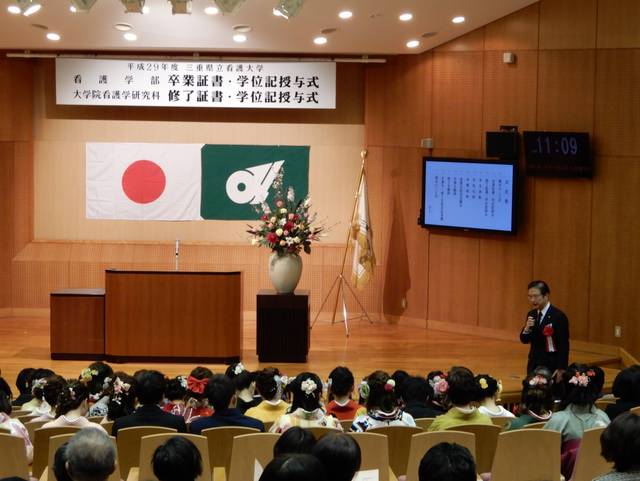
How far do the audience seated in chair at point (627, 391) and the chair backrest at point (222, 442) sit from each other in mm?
2174

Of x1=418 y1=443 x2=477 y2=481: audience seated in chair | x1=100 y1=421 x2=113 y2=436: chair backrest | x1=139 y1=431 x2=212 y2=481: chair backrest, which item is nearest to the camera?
x1=418 y1=443 x2=477 y2=481: audience seated in chair

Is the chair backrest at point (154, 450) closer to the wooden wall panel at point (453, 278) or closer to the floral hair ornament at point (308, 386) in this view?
the floral hair ornament at point (308, 386)

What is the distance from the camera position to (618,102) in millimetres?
10258

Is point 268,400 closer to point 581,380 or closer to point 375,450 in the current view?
point 375,450

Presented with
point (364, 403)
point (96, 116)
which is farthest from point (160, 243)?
A: point (364, 403)

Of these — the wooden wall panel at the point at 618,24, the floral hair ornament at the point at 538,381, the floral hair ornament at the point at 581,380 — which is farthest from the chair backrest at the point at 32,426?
the wooden wall panel at the point at 618,24

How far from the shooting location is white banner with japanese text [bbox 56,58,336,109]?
1187 cm

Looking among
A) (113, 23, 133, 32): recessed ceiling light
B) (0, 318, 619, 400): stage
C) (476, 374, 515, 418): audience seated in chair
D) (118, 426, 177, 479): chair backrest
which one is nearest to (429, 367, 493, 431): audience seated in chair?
(476, 374, 515, 418): audience seated in chair

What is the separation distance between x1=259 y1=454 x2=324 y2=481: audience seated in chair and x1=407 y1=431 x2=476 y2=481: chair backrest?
1.93 meters

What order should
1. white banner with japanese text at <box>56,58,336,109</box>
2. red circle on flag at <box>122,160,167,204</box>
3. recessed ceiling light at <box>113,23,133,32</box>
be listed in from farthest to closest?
red circle on flag at <box>122,160,167,204</box> < white banner with japanese text at <box>56,58,336,109</box> < recessed ceiling light at <box>113,23,133,32</box>

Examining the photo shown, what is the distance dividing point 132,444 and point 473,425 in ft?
5.81

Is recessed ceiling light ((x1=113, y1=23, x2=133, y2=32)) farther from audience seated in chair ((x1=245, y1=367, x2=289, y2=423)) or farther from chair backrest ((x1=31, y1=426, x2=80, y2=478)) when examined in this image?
chair backrest ((x1=31, y1=426, x2=80, y2=478))

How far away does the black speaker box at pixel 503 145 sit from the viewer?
429 inches

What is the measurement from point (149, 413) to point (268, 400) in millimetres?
852
